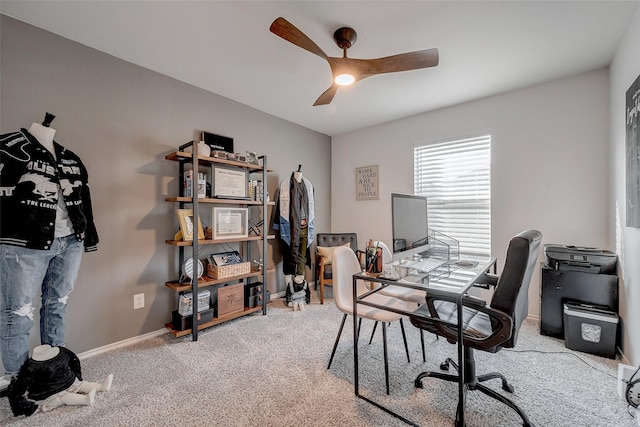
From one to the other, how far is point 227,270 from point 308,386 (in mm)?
1356

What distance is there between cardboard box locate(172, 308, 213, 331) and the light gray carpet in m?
0.12

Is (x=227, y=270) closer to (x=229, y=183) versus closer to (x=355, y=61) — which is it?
(x=229, y=183)

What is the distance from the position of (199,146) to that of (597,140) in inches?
143

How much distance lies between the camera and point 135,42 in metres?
2.02

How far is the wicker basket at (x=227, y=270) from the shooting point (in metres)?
2.57

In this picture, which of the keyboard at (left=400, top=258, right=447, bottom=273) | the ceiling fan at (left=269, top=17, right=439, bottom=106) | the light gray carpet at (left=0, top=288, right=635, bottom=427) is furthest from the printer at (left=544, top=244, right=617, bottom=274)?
the ceiling fan at (left=269, top=17, right=439, bottom=106)

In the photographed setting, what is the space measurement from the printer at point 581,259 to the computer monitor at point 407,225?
1.18 meters

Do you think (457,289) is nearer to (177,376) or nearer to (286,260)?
(177,376)

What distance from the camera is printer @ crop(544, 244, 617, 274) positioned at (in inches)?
84.2

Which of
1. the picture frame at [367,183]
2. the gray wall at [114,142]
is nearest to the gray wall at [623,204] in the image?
the picture frame at [367,183]

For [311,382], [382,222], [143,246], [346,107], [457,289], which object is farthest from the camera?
[382,222]

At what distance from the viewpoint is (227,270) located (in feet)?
8.62

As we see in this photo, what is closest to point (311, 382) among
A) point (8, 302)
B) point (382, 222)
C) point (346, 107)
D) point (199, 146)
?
point (8, 302)

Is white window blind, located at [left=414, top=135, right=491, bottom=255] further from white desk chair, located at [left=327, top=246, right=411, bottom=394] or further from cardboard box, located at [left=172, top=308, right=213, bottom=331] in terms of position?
cardboard box, located at [left=172, top=308, right=213, bottom=331]
